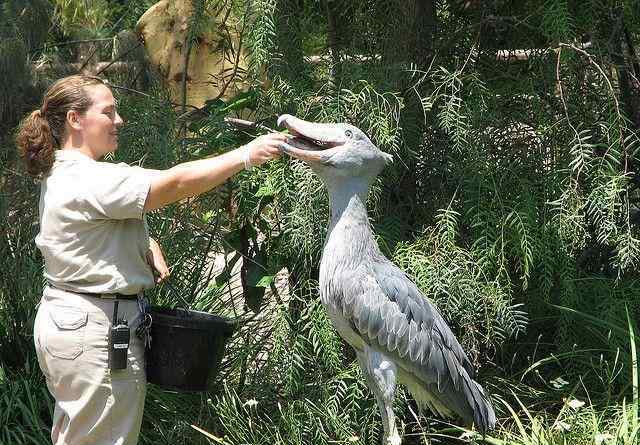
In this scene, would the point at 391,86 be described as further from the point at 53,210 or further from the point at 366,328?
the point at 53,210

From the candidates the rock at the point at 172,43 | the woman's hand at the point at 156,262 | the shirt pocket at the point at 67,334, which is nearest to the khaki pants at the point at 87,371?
the shirt pocket at the point at 67,334

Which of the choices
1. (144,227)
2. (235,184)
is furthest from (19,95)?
(144,227)

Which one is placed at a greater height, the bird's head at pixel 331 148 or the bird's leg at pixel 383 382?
the bird's head at pixel 331 148

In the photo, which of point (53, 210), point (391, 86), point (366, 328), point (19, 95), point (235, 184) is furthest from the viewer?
point (19, 95)

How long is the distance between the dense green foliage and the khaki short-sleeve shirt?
88 centimetres

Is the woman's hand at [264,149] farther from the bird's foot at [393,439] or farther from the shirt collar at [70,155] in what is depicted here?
the bird's foot at [393,439]

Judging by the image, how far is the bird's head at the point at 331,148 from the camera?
2746 mm

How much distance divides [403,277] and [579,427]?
1.12 m

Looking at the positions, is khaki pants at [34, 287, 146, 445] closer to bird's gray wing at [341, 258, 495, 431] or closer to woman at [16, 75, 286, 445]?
woman at [16, 75, 286, 445]

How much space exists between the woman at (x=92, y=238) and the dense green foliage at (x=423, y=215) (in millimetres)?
880

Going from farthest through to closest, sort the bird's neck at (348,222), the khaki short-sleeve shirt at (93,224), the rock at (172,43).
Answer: the rock at (172,43) → the bird's neck at (348,222) → the khaki short-sleeve shirt at (93,224)

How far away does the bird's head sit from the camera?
108 inches

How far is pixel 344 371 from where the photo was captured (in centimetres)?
396

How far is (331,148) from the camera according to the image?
2803 mm
